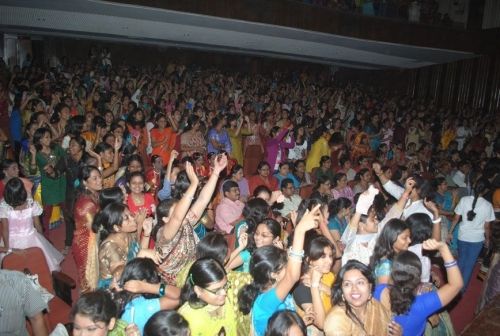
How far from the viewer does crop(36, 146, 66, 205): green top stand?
439 cm

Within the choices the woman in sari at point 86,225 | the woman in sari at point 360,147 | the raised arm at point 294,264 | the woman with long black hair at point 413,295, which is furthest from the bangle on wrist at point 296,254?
the woman in sari at point 360,147

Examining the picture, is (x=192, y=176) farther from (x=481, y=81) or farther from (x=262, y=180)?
(x=481, y=81)

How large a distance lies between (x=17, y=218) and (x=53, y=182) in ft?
4.25

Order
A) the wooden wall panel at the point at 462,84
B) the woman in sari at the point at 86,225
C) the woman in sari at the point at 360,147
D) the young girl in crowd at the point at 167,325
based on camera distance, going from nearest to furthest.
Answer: the young girl in crowd at the point at 167,325 < the woman in sari at the point at 86,225 < the woman in sari at the point at 360,147 < the wooden wall panel at the point at 462,84

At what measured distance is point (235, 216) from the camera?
13.1 feet

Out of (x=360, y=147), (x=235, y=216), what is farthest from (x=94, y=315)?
(x=360, y=147)

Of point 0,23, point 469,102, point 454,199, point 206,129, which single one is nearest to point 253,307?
point 454,199

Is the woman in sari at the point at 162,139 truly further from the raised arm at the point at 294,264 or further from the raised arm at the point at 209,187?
the raised arm at the point at 294,264

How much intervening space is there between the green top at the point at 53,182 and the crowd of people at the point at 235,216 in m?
0.01

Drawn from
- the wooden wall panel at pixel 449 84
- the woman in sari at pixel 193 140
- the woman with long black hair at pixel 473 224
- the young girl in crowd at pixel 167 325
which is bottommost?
the woman with long black hair at pixel 473 224

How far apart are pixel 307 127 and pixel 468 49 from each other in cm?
558

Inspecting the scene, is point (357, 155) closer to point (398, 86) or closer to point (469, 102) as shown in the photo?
point (469, 102)

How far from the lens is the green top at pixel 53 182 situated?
4.39 metres

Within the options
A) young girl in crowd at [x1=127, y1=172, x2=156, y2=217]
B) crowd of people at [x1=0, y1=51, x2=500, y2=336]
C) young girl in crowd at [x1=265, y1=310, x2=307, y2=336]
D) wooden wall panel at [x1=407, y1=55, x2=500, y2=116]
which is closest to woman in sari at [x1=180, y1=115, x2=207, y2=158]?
crowd of people at [x1=0, y1=51, x2=500, y2=336]
